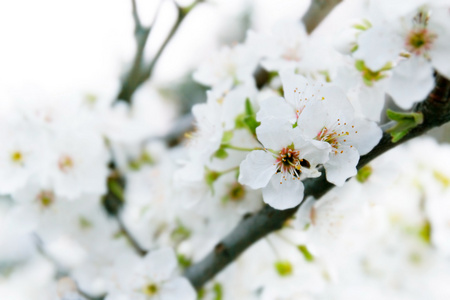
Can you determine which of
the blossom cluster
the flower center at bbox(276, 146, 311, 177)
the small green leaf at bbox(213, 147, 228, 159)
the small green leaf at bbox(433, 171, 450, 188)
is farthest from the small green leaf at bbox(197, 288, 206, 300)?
the small green leaf at bbox(433, 171, 450, 188)

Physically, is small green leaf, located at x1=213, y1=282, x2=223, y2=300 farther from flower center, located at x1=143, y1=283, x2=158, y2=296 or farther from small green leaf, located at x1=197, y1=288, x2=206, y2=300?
flower center, located at x1=143, y1=283, x2=158, y2=296

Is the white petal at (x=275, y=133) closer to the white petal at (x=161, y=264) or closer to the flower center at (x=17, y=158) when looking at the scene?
the white petal at (x=161, y=264)

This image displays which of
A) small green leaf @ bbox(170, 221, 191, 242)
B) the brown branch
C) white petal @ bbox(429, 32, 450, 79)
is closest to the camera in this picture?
white petal @ bbox(429, 32, 450, 79)

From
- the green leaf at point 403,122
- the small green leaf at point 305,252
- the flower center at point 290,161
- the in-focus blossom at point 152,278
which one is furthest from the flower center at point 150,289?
the green leaf at point 403,122

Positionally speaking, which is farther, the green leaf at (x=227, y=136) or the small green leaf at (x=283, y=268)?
the small green leaf at (x=283, y=268)

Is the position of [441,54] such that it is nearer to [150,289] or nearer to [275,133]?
[275,133]

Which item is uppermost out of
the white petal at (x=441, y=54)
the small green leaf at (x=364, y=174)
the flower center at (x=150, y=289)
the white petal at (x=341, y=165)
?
the white petal at (x=441, y=54)
